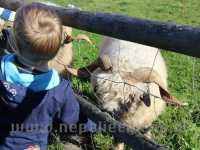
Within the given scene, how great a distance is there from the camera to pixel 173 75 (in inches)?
292

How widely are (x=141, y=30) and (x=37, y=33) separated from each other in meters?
0.60

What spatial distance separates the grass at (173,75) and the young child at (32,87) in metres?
0.98

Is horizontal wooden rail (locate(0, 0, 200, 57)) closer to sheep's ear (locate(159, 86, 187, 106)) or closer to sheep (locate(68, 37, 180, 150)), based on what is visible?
sheep (locate(68, 37, 180, 150))

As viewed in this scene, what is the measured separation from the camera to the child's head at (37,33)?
2.64 metres

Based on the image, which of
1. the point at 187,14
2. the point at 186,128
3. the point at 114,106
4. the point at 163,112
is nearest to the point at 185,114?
the point at 163,112

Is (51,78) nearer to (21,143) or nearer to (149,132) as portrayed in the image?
(21,143)

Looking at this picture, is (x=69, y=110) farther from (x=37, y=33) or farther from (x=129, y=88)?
(x=129, y=88)

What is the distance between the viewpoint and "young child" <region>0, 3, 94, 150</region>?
8.71ft

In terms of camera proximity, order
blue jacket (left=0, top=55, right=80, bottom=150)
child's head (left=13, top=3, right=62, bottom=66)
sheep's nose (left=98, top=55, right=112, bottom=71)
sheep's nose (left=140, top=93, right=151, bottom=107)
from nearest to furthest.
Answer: child's head (left=13, top=3, right=62, bottom=66), blue jacket (left=0, top=55, right=80, bottom=150), sheep's nose (left=140, top=93, right=151, bottom=107), sheep's nose (left=98, top=55, right=112, bottom=71)

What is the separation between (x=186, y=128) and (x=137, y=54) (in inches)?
54.8

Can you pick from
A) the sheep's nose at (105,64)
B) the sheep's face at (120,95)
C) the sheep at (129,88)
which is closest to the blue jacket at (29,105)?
the sheep at (129,88)

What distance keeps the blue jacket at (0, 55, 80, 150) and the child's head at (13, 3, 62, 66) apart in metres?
0.19

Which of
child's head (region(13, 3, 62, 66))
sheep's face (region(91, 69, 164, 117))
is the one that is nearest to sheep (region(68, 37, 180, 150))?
sheep's face (region(91, 69, 164, 117))

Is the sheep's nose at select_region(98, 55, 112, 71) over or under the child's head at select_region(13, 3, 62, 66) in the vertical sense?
under
